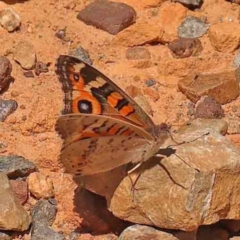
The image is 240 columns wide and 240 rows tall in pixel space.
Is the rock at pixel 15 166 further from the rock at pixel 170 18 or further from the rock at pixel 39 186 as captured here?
the rock at pixel 170 18

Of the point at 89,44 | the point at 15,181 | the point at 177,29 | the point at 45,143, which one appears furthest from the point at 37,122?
the point at 177,29

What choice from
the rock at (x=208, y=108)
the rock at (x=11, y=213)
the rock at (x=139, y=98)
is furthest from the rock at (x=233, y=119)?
the rock at (x=11, y=213)

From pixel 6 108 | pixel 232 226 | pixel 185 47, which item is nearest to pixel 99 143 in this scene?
pixel 232 226

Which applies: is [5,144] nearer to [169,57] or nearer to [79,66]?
[79,66]

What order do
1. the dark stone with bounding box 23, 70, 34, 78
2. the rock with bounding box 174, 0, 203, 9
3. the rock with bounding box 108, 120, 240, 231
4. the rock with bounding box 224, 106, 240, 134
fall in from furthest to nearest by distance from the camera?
the rock with bounding box 174, 0, 203, 9
the dark stone with bounding box 23, 70, 34, 78
the rock with bounding box 224, 106, 240, 134
the rock with bounding box 108, 120, 240, 231

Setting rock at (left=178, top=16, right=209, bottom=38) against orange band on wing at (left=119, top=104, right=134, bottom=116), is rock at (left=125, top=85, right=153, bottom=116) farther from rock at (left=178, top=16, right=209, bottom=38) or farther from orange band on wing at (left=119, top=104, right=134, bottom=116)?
orange band on wing at (left=119, top=104, right=134, bottom=116)

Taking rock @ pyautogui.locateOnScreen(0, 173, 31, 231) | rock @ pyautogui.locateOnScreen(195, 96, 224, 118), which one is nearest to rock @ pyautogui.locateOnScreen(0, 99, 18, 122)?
rock @ pyautogui.locateOnScreen(0, 173, 31, 231)

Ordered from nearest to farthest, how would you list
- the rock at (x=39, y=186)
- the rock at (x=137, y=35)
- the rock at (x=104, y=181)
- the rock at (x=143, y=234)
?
the rock at (x=143, y=234), the rock at (x=104, y=181), the rock at (x=39, y=186), the rock at (x=137, y=35)
